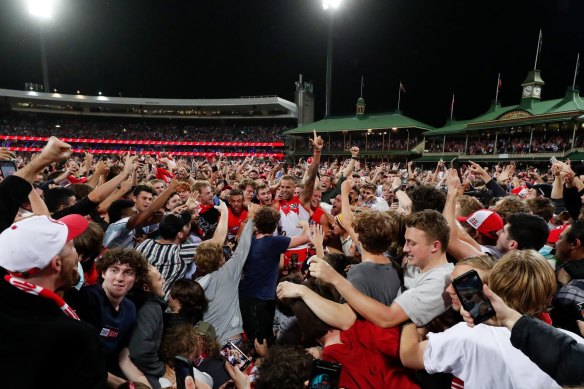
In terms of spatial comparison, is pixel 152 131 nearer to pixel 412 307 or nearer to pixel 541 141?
pixel 541 141

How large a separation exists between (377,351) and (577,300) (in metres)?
1.55

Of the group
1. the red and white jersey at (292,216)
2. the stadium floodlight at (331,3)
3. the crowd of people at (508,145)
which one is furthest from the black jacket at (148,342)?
the crowd of people at (508,145)

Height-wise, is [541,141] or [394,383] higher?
[541,141]

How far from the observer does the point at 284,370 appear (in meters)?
1.80

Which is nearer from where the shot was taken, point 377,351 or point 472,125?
point 377,351

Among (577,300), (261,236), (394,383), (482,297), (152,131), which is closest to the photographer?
(482,297)

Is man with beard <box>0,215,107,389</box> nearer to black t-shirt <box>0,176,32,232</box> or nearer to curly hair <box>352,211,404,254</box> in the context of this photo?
black t-shirt <box>0,176,32,232</box>

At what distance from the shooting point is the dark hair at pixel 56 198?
15.2ft

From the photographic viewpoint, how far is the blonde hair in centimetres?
181

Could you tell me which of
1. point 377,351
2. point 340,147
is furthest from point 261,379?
point 340,147

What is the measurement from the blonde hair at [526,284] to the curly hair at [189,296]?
2438mm

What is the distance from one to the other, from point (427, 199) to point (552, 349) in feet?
9.21

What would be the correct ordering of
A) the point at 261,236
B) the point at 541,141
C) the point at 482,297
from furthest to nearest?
the point at 541,141 → the point at 261,236 → the point at 482,297

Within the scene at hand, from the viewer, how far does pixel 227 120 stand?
57.7m
